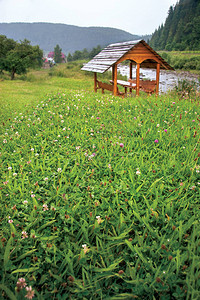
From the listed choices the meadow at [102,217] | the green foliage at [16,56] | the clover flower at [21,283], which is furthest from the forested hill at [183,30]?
the clover flower at [21,283]

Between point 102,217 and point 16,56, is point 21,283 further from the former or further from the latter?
point 16,56

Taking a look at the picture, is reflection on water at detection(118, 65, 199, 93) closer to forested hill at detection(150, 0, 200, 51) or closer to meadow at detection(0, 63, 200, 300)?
meadow at detection(0, 63, 200, 300)

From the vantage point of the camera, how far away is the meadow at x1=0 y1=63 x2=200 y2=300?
1.92 m

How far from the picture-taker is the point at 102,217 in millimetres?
2629

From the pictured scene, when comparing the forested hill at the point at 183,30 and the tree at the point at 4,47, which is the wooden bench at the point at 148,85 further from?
the forested hill at the point at 183,30

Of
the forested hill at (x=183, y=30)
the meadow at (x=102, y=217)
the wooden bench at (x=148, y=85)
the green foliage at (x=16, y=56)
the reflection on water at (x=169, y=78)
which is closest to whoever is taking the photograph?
the meadow at (x=102, y=217)

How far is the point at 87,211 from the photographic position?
272 cm

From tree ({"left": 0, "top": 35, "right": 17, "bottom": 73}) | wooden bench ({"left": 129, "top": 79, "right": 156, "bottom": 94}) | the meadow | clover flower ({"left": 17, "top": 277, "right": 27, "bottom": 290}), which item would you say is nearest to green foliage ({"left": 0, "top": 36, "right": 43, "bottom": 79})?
tree ({"left": 0, "top": 35, "right": 17, "bottom": 73})

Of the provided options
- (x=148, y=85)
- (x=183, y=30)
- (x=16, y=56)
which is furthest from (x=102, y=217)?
(x=183, y=30)

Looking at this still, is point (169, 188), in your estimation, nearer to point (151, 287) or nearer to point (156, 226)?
point (156, 226)

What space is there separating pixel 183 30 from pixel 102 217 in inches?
3818

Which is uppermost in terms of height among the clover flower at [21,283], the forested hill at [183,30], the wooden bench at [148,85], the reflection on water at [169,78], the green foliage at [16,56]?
the forested hill at [183,30]

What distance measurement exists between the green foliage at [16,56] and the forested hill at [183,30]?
2345 inches

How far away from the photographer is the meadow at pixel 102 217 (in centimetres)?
192
